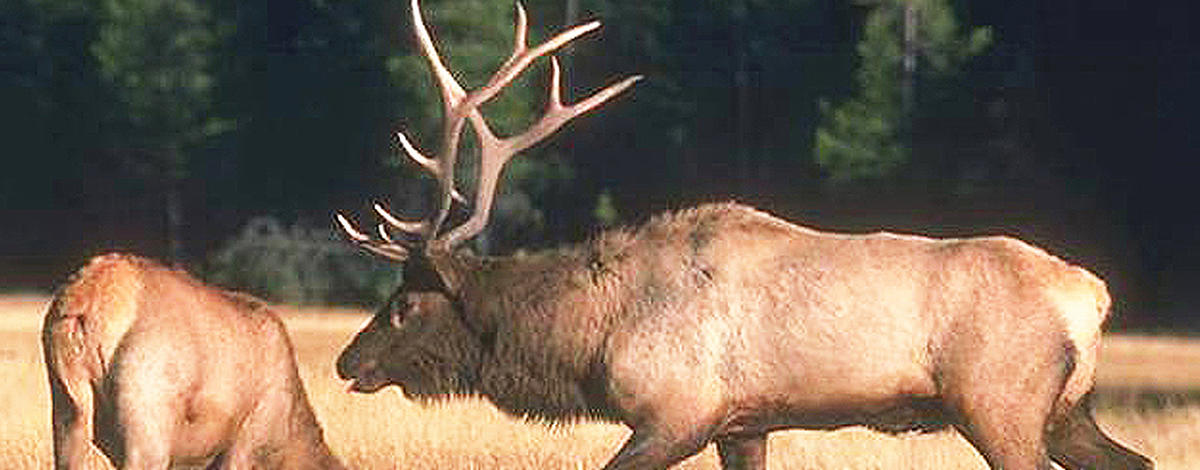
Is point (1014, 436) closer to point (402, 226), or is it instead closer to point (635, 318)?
point (635, 318)

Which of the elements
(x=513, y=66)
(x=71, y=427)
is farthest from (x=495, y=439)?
(x=71, y=427)

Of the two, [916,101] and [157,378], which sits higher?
[157,378]

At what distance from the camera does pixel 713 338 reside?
11680 millimetres

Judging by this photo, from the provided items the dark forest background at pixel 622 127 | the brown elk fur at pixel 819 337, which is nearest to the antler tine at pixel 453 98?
the brown elk fur at pixel 819 337

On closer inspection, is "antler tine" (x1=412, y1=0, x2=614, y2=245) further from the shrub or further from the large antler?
the shrub

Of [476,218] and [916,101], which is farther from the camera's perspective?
[916,101]

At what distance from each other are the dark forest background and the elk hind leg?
110ft

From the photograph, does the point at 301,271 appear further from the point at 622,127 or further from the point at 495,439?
the point at 495,439

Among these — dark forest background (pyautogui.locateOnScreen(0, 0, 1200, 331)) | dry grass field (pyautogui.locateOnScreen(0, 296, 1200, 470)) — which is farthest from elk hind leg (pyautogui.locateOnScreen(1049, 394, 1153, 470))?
dark forest background (pyautogui.locateOnScreen(0, 0, 1200, 331))

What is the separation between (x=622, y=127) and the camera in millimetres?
62625

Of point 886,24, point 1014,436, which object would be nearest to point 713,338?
point 1014,436

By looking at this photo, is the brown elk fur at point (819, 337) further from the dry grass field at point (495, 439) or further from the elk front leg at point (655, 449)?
the dry grass field at point (495, 439)

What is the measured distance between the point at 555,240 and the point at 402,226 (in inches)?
1803

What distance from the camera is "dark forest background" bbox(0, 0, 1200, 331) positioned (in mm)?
49156
